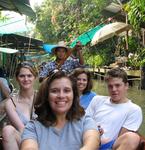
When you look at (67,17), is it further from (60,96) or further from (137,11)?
(60,96)

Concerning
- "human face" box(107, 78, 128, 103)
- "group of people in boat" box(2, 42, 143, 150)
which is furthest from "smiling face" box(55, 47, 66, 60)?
"human face" box(107, 78, 128, 103)

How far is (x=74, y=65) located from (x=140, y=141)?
2.87 meters

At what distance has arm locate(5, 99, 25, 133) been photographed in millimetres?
3912

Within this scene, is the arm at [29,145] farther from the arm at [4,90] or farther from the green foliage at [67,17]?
the green foliage at [67,17]

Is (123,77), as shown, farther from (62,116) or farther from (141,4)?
(141,4)

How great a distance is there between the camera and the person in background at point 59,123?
8.82 ft

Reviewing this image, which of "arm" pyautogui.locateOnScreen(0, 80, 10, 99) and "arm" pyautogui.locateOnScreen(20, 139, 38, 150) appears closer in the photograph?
"arm" pyautogui.locateOnScreen(20, 139, 38, 150)

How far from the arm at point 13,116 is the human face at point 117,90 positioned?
949 millimetres

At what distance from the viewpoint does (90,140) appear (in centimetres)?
267

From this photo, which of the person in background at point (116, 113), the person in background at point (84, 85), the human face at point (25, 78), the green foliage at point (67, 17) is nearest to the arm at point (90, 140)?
the person in background at point (116, 113)

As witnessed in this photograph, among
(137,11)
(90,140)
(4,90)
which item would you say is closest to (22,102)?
(4,90)

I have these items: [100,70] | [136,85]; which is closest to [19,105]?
[136,85]

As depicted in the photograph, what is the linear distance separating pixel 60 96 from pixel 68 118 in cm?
17

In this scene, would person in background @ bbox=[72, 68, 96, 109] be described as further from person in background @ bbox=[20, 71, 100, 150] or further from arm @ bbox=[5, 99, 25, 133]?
Answer: person in background @ bbox=[20, 71, 100, 150]
